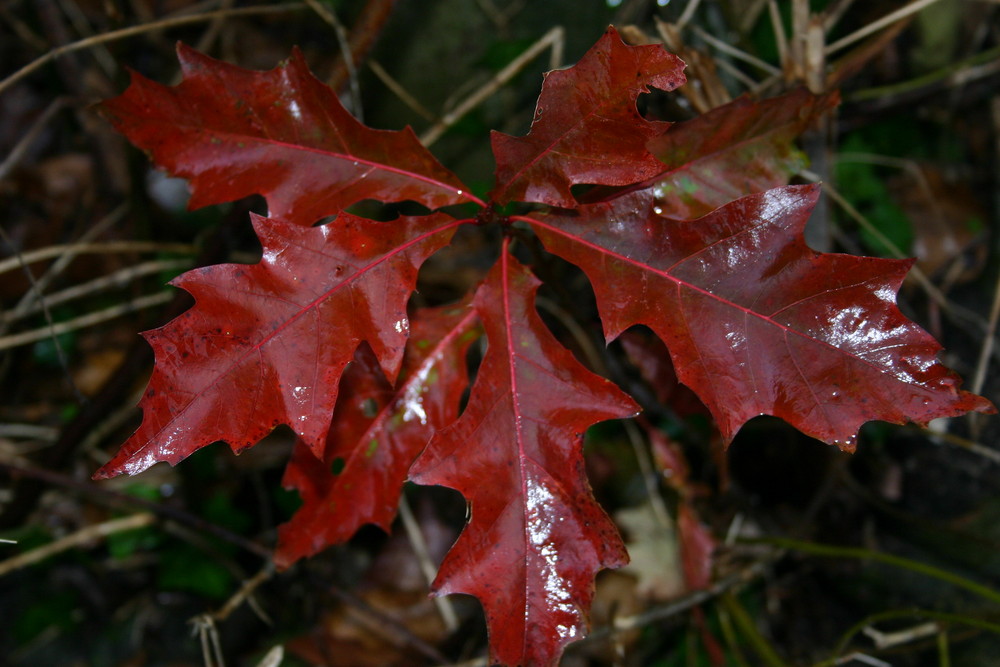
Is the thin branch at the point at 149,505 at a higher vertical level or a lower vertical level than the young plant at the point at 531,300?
lower

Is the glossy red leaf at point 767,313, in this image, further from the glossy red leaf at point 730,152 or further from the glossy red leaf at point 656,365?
the glossy red leaf at point 656,365

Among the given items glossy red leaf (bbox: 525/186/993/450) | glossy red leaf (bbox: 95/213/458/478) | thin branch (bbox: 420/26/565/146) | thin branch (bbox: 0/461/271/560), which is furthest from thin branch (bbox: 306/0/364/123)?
thin branch (bbox: 0/461/271/560)

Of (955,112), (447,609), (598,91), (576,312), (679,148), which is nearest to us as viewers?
(598,91)

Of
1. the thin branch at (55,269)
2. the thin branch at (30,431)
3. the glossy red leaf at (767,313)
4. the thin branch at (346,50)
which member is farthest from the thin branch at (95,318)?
the glossy red leaf at (767,313)

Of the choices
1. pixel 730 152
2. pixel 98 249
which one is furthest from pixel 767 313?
pixel 98 249

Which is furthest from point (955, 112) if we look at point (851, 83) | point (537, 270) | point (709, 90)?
point (537, 270)

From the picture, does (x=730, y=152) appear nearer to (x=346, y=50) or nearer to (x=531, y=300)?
(x=531, y=300)

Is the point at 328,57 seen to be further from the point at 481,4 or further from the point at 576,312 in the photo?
the point at 576,312

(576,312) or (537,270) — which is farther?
(576,312)
